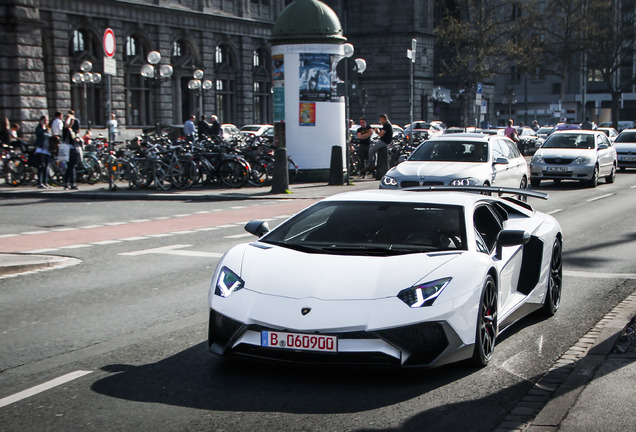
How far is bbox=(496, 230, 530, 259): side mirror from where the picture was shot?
22.2 ft

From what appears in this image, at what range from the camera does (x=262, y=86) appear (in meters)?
60.6

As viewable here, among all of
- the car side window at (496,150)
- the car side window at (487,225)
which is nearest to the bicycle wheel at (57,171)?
the car side window at (496,150)

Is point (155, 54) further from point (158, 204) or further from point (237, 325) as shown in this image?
point (237, 325)

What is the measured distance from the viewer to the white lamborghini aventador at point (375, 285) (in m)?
5.60

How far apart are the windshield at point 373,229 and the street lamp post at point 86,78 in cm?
3880

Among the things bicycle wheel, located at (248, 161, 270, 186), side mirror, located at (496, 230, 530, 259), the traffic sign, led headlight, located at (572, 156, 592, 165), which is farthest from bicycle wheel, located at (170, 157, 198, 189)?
side mirror, located at (496, 230, 530, 259)

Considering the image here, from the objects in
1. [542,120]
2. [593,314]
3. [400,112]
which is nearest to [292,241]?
[593,314]

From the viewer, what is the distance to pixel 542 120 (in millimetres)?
113500

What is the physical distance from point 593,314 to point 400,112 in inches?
2656

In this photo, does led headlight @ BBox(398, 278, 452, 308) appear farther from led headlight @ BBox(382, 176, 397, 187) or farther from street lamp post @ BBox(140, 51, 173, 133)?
street lamp post @ BBox(140, 51, 173, 133)

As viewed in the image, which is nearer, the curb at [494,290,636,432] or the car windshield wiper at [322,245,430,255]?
the curb at [494,290,636,432]

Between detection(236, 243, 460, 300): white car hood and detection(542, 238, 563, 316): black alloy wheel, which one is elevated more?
detection(236, 243, 460, 300): white car hood

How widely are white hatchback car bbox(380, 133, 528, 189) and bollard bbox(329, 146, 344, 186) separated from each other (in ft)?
18.6

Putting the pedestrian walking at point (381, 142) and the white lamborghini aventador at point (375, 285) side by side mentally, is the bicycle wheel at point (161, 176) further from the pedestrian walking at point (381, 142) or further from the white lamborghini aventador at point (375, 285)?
the white lamborghini aventador at point (375, 285)
